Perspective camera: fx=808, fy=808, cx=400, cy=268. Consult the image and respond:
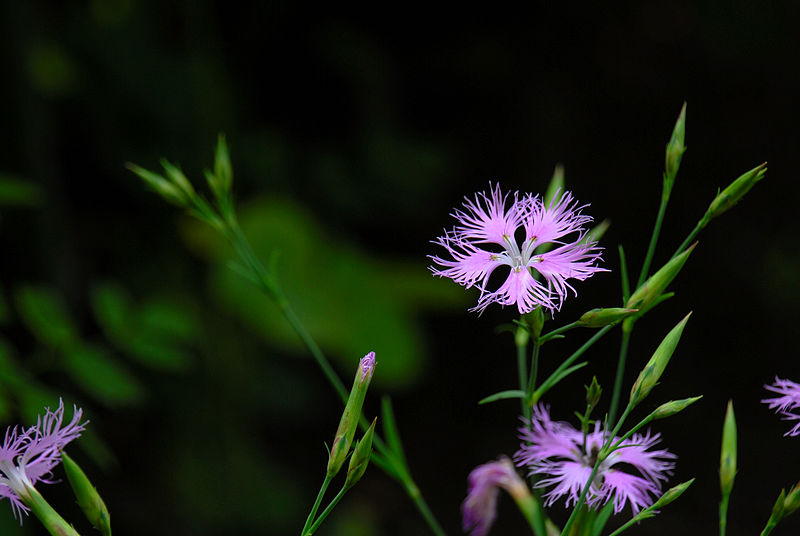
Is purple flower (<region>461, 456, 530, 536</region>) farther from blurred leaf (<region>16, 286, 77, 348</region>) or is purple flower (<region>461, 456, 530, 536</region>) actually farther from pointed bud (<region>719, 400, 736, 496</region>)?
blurred leaf (<region>16, 286, 77, 348</region>)

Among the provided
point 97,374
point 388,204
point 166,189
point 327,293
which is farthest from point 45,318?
point 388,204

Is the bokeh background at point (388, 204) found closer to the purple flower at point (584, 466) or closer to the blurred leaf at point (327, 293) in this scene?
the blurred leaf at point (327, 293)

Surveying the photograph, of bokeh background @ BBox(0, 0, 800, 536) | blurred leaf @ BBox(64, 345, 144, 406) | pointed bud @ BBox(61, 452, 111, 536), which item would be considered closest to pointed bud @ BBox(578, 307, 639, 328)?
pointed bud @ BBox(61, 452, 111, 536)

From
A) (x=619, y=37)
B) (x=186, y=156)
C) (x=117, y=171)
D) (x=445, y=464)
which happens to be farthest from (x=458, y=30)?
(x=445, y=464)

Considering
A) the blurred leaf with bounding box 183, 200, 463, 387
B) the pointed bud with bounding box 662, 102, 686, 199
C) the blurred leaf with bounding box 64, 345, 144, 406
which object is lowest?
the blurred leaf with bounding box 64, 345, 144, 406

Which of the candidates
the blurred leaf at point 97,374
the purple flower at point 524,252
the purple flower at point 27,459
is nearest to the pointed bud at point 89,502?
the purple flower at point 27,459

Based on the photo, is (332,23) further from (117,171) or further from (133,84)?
(117,171)

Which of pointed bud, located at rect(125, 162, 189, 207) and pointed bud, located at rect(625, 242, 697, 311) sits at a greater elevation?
pointed bud, located at rect(125, 162, 189, 207)

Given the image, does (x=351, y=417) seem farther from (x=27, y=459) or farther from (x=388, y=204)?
(x=388, y=204)
